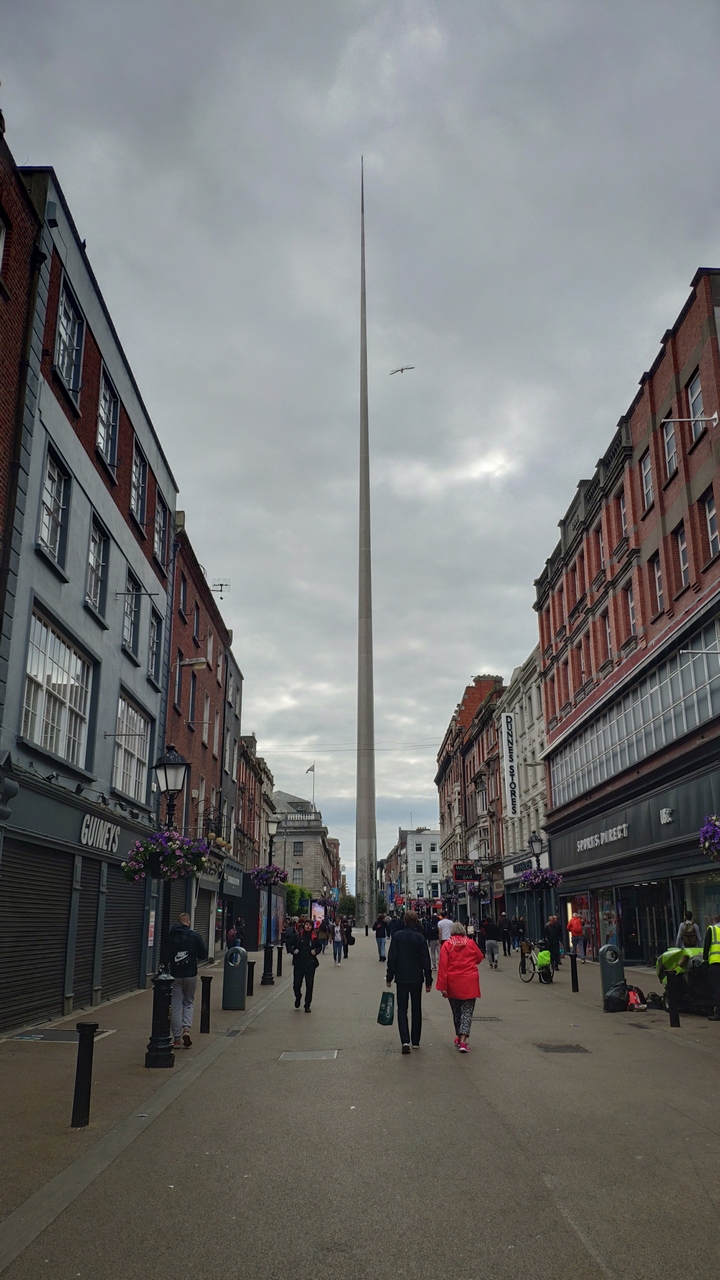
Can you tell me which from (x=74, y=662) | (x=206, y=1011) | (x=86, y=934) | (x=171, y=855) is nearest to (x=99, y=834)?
(x=86, y=934)

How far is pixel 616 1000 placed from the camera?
17.0 metres

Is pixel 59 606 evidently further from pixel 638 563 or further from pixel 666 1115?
pixel 638 563

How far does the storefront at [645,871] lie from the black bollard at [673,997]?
17.4ft

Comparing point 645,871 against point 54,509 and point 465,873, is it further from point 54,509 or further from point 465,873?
point 465,873

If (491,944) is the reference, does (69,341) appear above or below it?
above

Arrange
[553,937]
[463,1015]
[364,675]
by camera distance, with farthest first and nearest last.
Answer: [364,675]
[553,937]
[463,1015]

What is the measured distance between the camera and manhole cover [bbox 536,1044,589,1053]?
1223cm

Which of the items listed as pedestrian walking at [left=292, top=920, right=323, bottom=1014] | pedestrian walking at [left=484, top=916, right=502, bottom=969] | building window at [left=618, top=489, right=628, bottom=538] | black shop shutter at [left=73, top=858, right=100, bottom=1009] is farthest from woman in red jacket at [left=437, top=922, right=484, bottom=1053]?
building window at [left=618, top=489, right=628, bottom=538]

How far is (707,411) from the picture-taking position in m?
22.6

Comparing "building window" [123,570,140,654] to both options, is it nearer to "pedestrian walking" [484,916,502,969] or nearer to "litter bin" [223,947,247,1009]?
"litter bin" [223,947,247,1009]

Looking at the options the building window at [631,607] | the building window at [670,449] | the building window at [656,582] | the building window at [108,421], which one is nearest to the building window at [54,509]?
the building window at [108,421]

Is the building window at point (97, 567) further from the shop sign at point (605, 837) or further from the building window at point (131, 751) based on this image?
the shop sign at point (605, 837)

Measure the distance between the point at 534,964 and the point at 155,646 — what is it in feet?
43.4

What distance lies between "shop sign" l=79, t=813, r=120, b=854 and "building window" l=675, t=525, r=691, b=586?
1528cm
